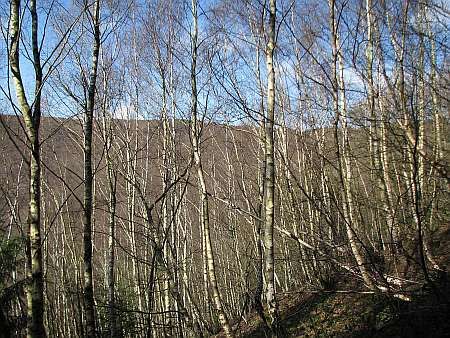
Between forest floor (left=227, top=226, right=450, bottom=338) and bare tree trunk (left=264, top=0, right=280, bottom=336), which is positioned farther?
bare tree trunk (left=264, top=0, right=280, bottom=336)

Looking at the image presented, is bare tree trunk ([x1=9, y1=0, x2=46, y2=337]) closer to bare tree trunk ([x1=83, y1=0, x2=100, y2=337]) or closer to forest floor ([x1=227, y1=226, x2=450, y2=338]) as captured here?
bare tree trunk ([x1=83, y1=0, x2=100, y2=337])

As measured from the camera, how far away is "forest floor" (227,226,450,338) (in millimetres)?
3352

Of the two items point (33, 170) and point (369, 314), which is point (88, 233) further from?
point (369, 314)

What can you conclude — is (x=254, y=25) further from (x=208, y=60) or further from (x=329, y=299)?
(x=329, y=299)

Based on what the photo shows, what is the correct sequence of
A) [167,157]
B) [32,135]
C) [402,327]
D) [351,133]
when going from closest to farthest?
[32,135] → [402,327] → [351,133] → [167,157]

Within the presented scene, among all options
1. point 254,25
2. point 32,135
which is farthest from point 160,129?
point 32,135

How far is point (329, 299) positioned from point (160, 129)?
5.57 metres

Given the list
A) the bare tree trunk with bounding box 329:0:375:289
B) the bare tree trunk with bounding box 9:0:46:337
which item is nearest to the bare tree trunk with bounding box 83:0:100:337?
the bare tree trunk with bounding box 9:0:46:337

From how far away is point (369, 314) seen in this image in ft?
16.7

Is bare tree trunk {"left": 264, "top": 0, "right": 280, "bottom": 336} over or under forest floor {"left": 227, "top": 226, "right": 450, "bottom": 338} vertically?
over

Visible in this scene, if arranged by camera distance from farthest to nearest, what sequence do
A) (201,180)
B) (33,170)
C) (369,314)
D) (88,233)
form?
(201,180) < (369,314) < (88,233) < (33,170)

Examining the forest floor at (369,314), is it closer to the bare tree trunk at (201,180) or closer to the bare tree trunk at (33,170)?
the bare tree trunk at (201,180)

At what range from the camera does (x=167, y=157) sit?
7.48 meters

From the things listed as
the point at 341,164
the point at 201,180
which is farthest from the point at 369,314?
the point at 201,180
